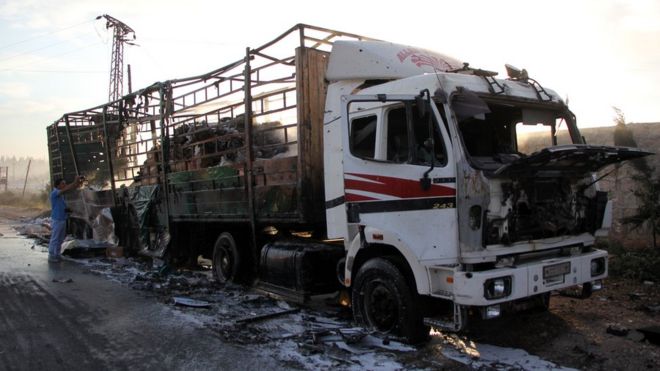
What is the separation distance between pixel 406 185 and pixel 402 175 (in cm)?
11

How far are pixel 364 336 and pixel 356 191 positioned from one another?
138 centimetres

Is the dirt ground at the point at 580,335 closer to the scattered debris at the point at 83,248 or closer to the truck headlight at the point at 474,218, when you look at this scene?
the truck headlight at the point at 474,218

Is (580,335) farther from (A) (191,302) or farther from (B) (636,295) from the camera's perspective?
(A) (191,302)

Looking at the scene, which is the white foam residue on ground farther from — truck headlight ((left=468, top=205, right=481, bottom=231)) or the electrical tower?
the electrical tower

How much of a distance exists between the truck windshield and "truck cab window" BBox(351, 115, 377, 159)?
884mm

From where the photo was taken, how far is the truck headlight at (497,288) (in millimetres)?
4137

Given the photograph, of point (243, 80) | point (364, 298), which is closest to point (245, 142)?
point (243, 80)

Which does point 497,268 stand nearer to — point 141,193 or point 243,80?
point 243,80

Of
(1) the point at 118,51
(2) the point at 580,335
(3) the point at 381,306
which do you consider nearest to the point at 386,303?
(3) the point at 381,306

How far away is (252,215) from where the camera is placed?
285 inches

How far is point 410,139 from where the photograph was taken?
15.0 ft

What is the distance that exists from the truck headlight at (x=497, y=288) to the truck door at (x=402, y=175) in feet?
1.12

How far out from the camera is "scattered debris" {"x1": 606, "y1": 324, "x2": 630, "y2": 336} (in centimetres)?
492

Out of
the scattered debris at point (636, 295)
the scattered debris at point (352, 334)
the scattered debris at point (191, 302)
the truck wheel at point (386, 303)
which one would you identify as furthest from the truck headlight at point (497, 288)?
the scattered debris at point (191, 302)
